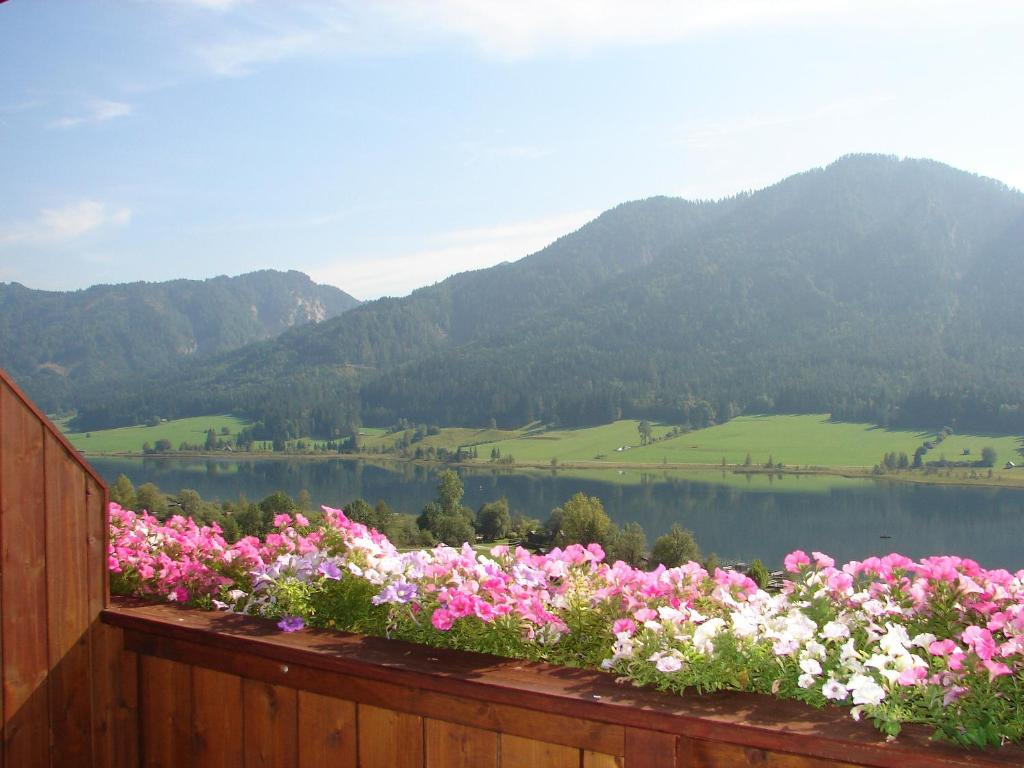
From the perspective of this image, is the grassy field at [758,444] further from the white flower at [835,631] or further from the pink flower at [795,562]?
the white flower at [835,631]

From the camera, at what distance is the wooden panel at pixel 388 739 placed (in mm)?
1606

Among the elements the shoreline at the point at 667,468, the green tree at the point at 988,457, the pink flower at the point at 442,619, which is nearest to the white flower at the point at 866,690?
the pink flower at the point at 442,619

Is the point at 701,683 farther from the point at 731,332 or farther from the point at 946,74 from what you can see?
the point at 731,332

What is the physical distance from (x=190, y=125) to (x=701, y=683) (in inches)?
268

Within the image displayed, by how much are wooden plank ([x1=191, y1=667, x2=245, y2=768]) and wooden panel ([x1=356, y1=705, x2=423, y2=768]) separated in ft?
1.29

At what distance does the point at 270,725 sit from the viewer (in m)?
1.84

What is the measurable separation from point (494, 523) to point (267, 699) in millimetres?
25531

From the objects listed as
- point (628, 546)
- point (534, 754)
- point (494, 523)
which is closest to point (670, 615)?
point (534, 754)

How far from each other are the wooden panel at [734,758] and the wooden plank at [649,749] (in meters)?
0.02

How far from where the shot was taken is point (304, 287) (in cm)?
16488

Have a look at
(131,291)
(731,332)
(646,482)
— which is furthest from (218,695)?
(131,291)

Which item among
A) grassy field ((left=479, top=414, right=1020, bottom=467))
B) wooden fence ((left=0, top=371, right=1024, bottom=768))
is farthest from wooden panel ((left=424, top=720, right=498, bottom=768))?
grassy field ((left=479, top=414, right=1020, bottom=467))

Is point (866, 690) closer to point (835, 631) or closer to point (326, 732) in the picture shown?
point (835, 631)

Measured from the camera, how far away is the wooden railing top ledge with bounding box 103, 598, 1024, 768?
1.18 m
